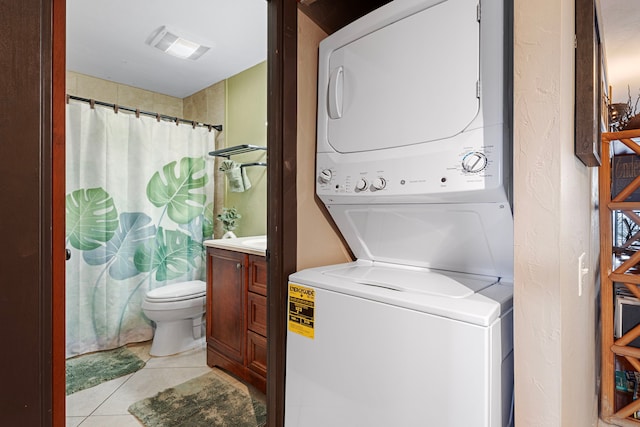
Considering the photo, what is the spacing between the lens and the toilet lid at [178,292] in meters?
2.59

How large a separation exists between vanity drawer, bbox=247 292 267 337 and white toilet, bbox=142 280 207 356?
0.85 m

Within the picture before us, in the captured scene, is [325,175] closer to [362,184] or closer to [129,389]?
[362,184]

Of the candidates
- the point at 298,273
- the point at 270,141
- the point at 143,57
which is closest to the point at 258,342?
the point at 298,273

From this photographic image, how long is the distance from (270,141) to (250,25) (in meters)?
1.42

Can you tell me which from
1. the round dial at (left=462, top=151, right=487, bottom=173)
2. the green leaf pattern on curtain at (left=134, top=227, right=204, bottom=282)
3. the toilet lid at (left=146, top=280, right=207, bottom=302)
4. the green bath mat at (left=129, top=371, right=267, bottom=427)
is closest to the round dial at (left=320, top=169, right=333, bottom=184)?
the round dial at (left=462, top=151, right=487, bottom=173)

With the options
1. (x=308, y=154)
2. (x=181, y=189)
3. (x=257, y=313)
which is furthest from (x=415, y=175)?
(x=181, y=189)

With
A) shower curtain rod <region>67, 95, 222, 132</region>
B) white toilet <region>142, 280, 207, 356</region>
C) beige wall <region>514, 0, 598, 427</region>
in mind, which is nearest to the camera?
beige wall <region>514, 0, 598, 427</region>

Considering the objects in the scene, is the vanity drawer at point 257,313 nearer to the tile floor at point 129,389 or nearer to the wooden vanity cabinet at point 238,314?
the wooden vanity cabinet at point 238,314

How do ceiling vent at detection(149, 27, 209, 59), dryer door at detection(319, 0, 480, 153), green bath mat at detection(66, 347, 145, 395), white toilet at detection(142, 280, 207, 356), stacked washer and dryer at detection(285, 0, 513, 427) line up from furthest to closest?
white toilet at detection(142, 280, 207, 356)
ceiling vent at detection(149, 27, 209, 59)
green bath mat at detection(66, 347, 145, 395)
dryer door at detection(319, 0, 480, 153)
stacked washer and dryer at detection(285, 0, 513, 427)

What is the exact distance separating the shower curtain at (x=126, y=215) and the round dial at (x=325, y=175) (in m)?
2.23

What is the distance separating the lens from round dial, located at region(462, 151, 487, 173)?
3.12ft

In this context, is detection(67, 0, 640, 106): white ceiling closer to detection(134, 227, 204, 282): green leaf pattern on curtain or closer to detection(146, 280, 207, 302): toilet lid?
detection(134, 227, 204, 282): green leaf pattern on curtain

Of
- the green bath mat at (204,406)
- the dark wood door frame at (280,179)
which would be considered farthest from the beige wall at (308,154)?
the green bath mat at (204,406)

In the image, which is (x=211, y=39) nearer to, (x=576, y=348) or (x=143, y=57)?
(x=143, y=57)
